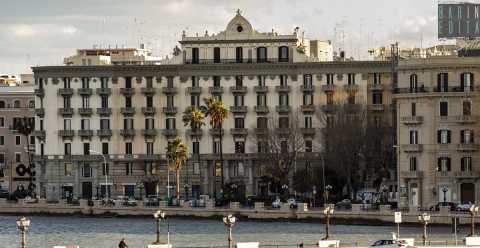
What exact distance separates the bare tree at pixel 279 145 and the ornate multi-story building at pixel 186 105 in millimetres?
726

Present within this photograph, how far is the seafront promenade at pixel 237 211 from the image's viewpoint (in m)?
140

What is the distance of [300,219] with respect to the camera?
148 metres

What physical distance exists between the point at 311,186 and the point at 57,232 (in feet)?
115

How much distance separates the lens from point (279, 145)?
17525 centimetres

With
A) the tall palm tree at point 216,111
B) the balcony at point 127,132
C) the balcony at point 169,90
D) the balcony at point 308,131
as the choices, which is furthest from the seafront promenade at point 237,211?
the balcony at point 308,131

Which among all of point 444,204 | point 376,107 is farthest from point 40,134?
point 444,204

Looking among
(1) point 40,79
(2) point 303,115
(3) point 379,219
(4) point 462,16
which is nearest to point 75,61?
(1) point 40,79

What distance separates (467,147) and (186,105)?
38.6m

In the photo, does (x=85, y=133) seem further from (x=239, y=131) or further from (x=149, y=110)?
(x=239, y=131)

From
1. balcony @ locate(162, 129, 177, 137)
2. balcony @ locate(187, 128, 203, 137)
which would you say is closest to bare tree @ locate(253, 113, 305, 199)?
balcony @ locate(187, 128, 203, 137)

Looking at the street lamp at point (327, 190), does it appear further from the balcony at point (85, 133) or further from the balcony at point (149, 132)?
the balcony at point (85, 133)

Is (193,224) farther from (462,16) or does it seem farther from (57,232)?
(462,16)

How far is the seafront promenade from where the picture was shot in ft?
461

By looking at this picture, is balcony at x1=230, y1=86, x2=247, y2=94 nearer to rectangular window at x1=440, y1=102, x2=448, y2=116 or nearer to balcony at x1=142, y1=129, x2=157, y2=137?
balcony at x1=142, y1=129, x2=157, y2=137
